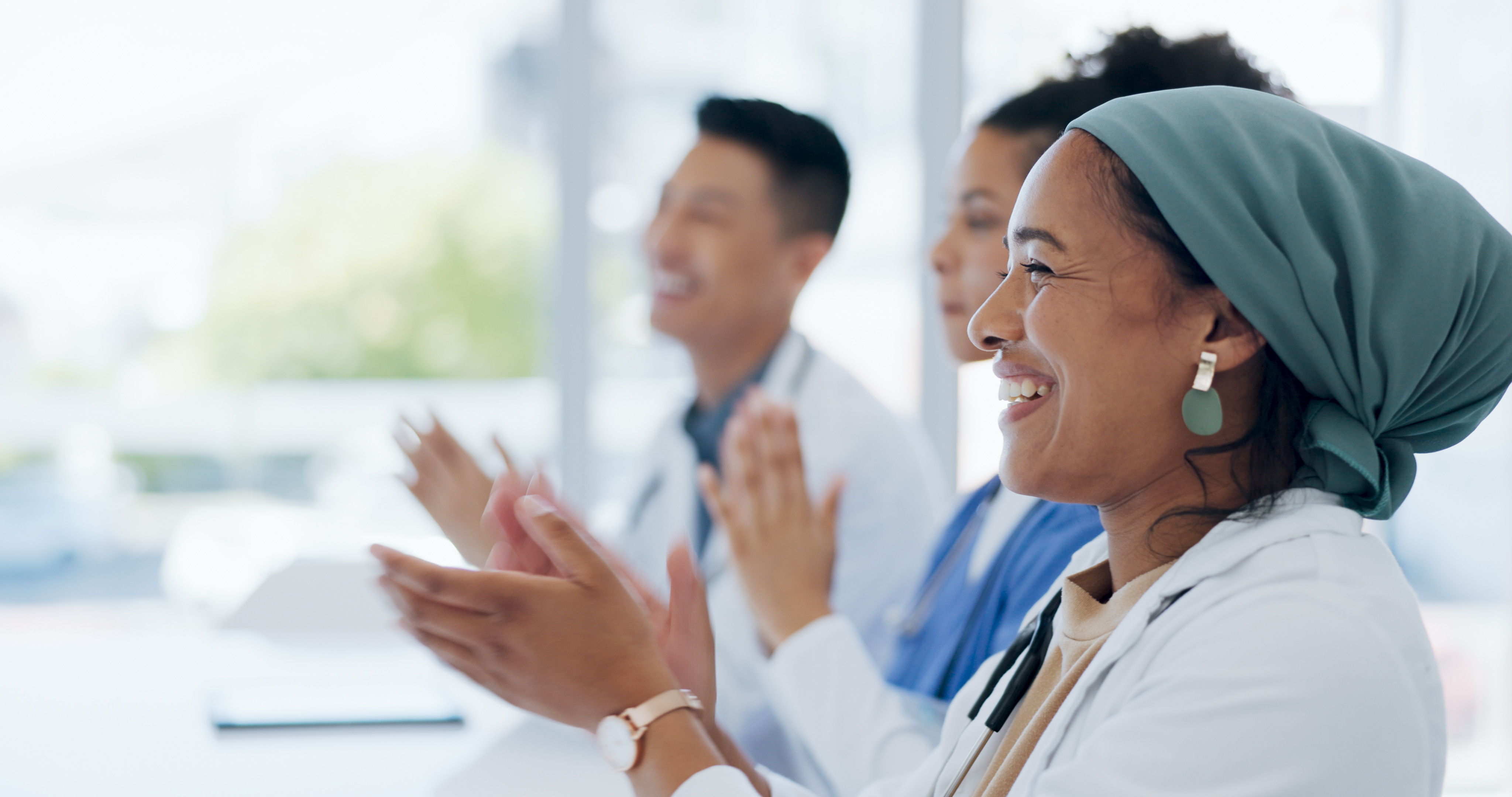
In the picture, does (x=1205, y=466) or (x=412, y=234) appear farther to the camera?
(x=412, y=234)

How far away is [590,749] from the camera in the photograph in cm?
156

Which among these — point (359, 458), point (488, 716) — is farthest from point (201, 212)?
point (488, 716)

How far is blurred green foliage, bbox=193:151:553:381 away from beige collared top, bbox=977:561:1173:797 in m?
2.71

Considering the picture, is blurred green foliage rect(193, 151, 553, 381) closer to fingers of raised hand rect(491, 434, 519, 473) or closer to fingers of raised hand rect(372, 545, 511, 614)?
fingers of raised hand rect(491, 434, 519, 473)

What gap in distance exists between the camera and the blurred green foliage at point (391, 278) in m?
3.40

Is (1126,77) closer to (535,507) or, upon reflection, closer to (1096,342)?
(1096,342)

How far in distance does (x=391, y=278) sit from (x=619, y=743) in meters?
2.75

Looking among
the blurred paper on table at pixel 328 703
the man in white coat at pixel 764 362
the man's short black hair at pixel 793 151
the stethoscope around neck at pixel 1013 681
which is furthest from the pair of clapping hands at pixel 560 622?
the man's short black hair at pixel 793 151

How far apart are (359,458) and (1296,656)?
3262 mm

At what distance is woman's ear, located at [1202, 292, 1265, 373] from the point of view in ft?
2.77

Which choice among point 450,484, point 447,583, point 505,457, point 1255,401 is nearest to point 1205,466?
point 1255,401

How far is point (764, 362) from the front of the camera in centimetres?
247

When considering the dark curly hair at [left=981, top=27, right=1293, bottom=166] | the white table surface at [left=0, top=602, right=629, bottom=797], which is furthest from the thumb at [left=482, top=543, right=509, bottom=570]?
the dark curly hair at [left=981, top=27, right=1293, bottom=166]

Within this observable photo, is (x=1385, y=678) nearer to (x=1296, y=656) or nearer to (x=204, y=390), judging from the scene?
(x=1296, y=656)
